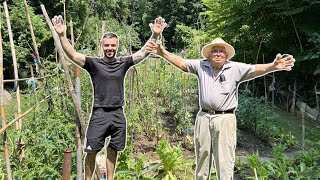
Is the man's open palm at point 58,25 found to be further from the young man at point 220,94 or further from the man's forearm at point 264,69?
the man's forearm at point 264,69

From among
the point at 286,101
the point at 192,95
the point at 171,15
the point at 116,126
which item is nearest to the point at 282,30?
the point at 286,101

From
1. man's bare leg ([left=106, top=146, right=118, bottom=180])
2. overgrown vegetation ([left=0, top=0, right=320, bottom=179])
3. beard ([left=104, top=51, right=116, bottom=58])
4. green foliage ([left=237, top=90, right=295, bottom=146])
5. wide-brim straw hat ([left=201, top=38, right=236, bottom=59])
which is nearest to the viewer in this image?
beard ([left=104, top=51, right=116, bottom=58])

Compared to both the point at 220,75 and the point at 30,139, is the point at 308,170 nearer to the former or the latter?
the point at 220,75

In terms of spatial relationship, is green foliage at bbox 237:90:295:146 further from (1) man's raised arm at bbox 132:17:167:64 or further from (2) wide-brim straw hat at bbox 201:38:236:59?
(1) man's raised arm at bbox 132:17:167:64

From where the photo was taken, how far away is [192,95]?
7.15 m

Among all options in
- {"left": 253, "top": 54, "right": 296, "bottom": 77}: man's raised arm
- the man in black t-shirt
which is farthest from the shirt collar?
the man in black t-shirt

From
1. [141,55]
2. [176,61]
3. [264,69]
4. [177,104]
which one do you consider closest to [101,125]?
[141,55]

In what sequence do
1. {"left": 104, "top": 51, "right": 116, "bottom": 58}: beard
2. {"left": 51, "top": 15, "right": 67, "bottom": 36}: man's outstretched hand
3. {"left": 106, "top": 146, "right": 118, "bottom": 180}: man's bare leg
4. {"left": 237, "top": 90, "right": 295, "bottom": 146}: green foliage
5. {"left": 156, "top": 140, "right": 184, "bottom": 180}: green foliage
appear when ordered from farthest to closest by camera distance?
1. {"left": 237, "top": 90, "right": 295, "bottom": 146}: green foliage
2. {"left": 156, "top": 140, "right": 184, "bottom": 180}: green foliage
3. {"left": 106, "top": 146, "right": 118, "bottom": 180}: man's bare leg
4. {"left": 104, "top": 51, "right": 116, "bottom": 58}: beard
5. {"left": 51, "top": 15, "right": 67, "bottom": 36}: man's outstretched hand

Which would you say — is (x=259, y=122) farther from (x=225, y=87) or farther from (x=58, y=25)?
(x=58, y=25)

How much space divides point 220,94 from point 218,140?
34cm

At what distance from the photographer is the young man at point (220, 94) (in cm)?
283

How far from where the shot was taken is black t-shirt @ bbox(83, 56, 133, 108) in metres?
2.57

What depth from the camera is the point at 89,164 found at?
2.68 meters

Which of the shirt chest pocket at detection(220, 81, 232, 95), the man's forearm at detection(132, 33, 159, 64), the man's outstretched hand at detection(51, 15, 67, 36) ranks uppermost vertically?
the man's outstretched hand at detection(51, 15, 67, 36)
